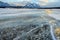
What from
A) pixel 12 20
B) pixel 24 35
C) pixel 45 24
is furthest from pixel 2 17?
pixel 45 24

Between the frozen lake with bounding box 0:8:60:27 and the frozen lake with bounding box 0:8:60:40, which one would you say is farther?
the frozen lake with bounding box 0:8:60:27

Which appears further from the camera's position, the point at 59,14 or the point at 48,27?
the point at 59,14

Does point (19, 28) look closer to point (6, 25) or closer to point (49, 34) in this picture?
point (6, 25)

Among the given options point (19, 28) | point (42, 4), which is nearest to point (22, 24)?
point (19, 28)

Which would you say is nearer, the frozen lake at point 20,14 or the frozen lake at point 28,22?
the frozen lake at point 28,22

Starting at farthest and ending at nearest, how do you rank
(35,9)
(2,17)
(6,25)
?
1. (35,9)
2. (2,17)
3. (6,25)

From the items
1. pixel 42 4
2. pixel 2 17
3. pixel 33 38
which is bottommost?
pixel 33 38

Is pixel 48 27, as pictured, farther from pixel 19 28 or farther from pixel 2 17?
pixel 2 17

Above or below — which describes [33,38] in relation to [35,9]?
below

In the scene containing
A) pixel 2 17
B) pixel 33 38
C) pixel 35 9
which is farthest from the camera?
pixel 35 9
